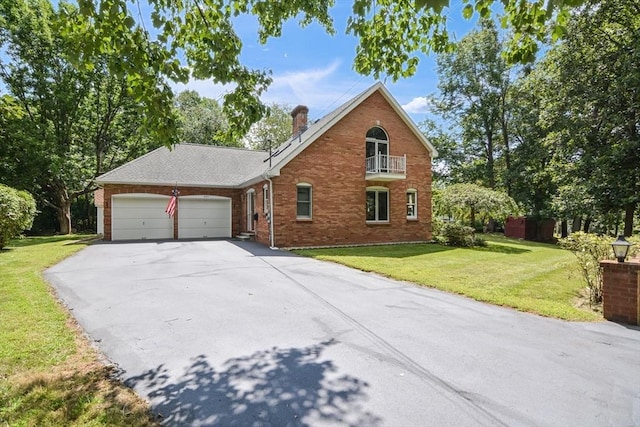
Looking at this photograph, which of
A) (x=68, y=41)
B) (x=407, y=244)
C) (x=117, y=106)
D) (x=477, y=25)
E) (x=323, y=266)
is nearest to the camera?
(x=68, y=41)

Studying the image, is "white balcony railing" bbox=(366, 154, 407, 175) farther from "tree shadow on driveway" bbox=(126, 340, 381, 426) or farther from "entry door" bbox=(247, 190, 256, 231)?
"tree shadow on driveway" bbox=(126, 340, 381, 426)

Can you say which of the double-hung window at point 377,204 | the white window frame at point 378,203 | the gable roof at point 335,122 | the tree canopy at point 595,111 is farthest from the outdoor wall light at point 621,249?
the double-hung window at point 377,204

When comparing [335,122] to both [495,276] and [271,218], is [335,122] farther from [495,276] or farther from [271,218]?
[495,276]

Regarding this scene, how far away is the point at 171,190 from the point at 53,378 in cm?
1619

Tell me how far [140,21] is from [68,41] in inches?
38.3

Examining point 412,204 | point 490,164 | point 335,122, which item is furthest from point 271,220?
point 490,164

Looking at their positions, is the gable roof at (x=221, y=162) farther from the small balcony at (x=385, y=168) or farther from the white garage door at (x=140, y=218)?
the small balcony at (x=385, y=168)

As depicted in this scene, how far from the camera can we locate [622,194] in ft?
46.6

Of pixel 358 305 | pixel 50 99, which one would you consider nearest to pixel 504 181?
pixel 358 305

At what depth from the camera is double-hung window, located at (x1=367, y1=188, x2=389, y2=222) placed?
55.8 ft

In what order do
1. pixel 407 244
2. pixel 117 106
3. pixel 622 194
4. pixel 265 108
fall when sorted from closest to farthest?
pixel 265 108, pixel 622 194, pixel 407 244, pixel 117 106

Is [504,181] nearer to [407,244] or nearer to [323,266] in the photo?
[407,244]

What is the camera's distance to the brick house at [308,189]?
49.9 ft

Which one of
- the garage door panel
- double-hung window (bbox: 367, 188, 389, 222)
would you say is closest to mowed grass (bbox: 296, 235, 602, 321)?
double-hung window (bbox: 367, 188, 389, 222)
